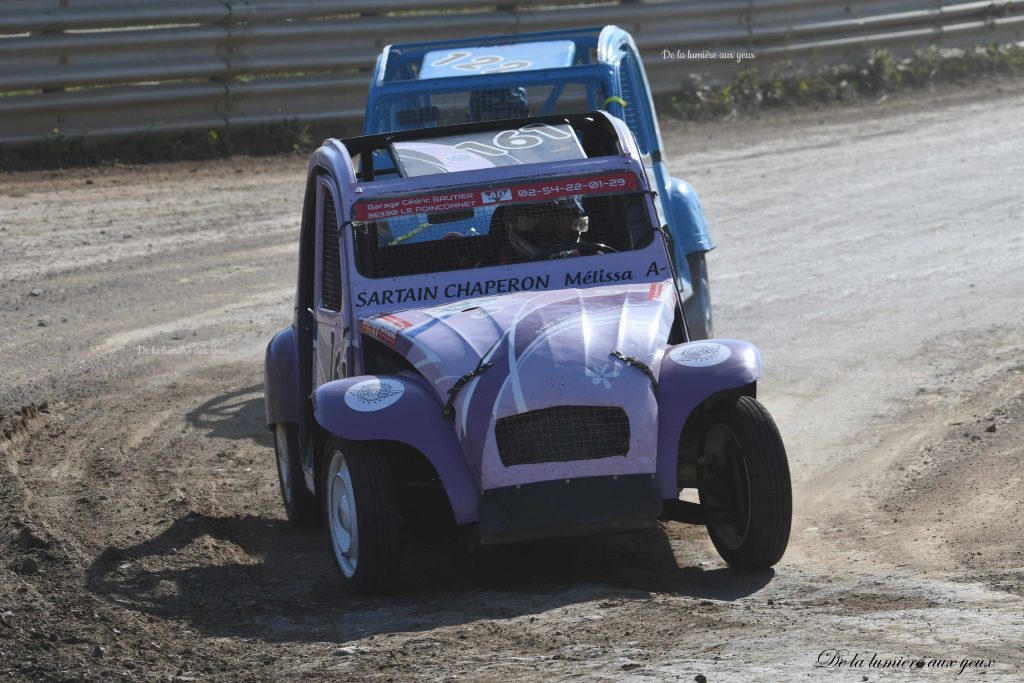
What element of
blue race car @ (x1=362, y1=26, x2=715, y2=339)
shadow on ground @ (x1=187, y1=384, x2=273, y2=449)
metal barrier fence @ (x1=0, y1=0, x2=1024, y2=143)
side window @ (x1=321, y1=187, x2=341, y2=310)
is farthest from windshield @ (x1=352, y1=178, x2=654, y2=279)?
metal barrier fence @ (x1=0, y1=0, x2=1024, y2=143)

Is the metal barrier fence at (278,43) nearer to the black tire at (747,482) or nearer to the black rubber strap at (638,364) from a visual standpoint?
the black rubber strap at (638,364)

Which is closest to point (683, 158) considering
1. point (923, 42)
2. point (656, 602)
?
point (923, 42)

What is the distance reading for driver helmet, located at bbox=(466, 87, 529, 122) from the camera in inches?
356

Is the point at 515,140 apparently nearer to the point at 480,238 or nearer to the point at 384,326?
the point at 480,238

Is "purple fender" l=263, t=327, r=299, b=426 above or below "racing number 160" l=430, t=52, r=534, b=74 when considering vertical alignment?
below

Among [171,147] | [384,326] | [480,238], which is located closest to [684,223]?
[480,238]

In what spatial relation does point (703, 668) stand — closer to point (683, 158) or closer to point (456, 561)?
point (456, 561)

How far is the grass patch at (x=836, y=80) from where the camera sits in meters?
16.9

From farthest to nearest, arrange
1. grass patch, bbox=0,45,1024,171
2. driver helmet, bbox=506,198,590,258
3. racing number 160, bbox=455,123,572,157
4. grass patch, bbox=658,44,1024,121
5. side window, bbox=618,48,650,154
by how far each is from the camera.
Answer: grass patch, bbox=658,44,1024,121 → grass patch, bbox=0,45,1024,171 → side window, bbox=618,48,650,154 → racing number 160, bbox=455,123,572,157 → driver helmet, bbox=506,198,590,258

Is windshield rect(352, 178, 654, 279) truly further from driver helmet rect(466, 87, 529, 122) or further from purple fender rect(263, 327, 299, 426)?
driver helmet rect(466, 87, 529, 122)

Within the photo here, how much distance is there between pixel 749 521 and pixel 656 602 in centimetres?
67

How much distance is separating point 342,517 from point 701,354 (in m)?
1.62

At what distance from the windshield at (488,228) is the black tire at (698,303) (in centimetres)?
230

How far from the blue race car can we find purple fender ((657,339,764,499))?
9.65ft
